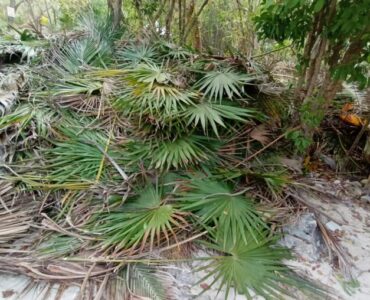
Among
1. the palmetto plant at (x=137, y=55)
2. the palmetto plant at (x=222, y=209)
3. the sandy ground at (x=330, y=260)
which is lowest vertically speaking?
the sandy ground at (x=330, y=260)

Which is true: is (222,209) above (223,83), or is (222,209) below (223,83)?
below

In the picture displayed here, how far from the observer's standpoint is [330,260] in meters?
1.88

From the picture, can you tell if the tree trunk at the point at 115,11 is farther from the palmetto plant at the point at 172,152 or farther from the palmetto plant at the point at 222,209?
the palmetto plant at the point at 222,209

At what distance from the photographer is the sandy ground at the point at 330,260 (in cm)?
161

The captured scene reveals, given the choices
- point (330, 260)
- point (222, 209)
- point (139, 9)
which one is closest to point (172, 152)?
point (222, 209)

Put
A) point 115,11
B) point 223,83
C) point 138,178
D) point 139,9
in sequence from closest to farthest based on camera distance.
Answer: point 138,178 < point 223,83 < point 115,11 < point 139,9

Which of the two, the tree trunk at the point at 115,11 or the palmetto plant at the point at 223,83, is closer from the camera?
the palmetto plant at the point at 223,83

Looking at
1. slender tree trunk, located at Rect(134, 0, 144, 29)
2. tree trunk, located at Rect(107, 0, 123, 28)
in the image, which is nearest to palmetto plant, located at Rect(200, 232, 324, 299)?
tree trunk, located at Rect(107, 0, 123, 28)

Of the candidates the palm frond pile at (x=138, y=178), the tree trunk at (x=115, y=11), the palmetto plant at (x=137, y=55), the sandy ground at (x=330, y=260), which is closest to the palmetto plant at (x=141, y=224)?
the palm frond pile at (x=138, y=178)

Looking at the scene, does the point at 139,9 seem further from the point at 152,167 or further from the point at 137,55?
the point at 152,167

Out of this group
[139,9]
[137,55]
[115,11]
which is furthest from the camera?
[139,9]

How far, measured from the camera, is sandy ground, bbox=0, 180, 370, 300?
1607 millimetres

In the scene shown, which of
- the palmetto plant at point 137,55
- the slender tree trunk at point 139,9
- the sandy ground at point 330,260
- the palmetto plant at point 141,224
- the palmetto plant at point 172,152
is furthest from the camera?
the slender tree trunk at point 139,9

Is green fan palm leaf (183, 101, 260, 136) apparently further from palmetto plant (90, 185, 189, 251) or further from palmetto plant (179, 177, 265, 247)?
Result: palmetto plant (90, 185, 189, 251)
